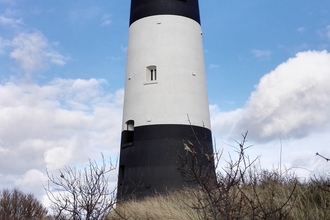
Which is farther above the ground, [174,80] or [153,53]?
[153,53]

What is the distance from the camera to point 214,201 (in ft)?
14.6

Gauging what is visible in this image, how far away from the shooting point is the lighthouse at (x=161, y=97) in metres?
13.1

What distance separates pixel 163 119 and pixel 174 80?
1.64 meters

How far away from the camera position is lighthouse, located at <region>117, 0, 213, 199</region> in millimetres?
13141

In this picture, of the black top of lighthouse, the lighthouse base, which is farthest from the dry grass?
the black top of lighthouse

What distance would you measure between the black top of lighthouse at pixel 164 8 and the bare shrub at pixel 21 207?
10.0m

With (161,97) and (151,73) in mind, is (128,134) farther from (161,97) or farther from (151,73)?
(151,73)

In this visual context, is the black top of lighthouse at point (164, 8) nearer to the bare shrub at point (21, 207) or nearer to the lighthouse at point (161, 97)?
the lighthouse at point (161, 97)

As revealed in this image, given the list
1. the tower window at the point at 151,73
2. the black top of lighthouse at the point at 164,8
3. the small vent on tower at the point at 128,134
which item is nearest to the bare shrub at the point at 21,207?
the small vent on tower at the point at 128,134

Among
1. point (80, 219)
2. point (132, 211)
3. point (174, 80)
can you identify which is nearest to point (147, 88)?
point (174, 80)

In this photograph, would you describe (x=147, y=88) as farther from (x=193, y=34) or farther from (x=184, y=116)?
(x=193, y=34)

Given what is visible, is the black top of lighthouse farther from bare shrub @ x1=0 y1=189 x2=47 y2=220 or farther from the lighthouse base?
bare shrub @ x1=0 y1=189 x2=47 y2=220

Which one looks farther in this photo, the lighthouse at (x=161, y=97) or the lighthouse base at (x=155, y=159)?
the lighthouse at (x=161, y=97)

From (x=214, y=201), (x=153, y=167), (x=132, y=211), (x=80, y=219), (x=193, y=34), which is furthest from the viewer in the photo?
(x=193, y=34)
